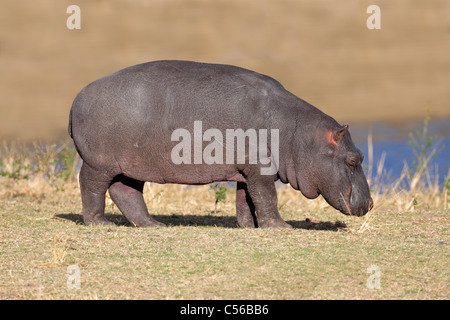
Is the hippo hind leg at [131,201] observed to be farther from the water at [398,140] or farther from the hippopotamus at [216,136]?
the water at [398,140]

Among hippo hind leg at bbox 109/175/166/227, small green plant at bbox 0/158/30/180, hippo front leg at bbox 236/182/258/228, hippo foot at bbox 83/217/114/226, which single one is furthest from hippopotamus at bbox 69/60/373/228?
Answer: small green plant at bbox 0/158/30/180

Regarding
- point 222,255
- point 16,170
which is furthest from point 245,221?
point 16,170

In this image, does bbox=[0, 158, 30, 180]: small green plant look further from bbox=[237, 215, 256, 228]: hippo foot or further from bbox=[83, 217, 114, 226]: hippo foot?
bbox=[237, 215, 256, 228]: hippo foot

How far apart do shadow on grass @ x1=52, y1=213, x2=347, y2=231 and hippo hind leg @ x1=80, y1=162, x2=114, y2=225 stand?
0.86ft

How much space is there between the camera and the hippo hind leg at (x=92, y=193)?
368 inches

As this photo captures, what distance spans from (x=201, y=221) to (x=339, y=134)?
7.62ft

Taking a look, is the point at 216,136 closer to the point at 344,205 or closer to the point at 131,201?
the point at 131,201

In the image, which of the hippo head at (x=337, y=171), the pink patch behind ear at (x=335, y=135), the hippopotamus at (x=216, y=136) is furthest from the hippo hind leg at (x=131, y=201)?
the pink patch behind ear at (x=335, y=135)

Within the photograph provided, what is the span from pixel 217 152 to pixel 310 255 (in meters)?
2.05

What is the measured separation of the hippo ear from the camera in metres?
8.94

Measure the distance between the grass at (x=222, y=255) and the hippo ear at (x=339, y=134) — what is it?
1.01 metres
